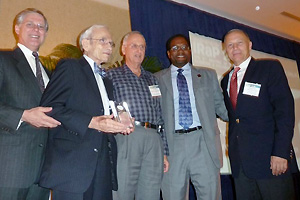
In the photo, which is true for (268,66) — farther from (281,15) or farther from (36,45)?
(281,15)

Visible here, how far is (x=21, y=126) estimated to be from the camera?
168 cm

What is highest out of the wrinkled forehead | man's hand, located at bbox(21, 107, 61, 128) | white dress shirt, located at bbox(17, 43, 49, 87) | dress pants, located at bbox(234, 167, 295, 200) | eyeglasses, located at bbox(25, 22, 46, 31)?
eyeglasses, located at bbox(25, 22, 46, 31)

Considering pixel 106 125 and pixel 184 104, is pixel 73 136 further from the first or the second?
pixel 184 104

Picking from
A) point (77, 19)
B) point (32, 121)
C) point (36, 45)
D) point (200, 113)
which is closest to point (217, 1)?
point (77, 19)

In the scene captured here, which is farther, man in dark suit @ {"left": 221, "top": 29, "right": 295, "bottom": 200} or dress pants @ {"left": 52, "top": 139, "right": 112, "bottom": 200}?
man in dark suit @ {"left": 221, "top": 29, "right": 295, "bottom": 200}

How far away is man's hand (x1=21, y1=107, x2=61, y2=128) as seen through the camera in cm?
154

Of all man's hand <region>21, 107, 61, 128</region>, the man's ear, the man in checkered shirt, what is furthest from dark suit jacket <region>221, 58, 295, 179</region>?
man's hand <region>21, 107, 61, 128</region>

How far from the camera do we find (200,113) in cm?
256

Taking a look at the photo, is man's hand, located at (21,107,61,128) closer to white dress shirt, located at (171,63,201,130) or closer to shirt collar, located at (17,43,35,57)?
shirt collar, located at (17,43,35,57)

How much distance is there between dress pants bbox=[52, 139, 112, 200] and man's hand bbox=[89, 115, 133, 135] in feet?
0.68

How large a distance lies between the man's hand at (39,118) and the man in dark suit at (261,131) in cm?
147

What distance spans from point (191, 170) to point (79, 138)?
1.28 m

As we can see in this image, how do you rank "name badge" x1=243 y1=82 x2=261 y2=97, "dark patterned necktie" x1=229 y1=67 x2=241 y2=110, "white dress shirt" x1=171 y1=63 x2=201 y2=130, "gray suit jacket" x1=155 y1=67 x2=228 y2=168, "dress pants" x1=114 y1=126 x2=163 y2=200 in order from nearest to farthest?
1. "dress pants" x1=114 y1=126 x2=163 y2=200
2. "name badge" x1=243 y1=82 x2=261 y2=97
3. "dark patterned necktie" x1=229 y1=67 x2=241 y2=110
4. "gray suit jacket" x1=155 y1=67 x2=228 y2=168
5. "white dress shirt" x1=171 y1=63 x2=201 y2=130

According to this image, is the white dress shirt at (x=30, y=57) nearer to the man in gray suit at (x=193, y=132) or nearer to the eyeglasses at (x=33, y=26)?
the eyeglasses at (x=33, y=26)
